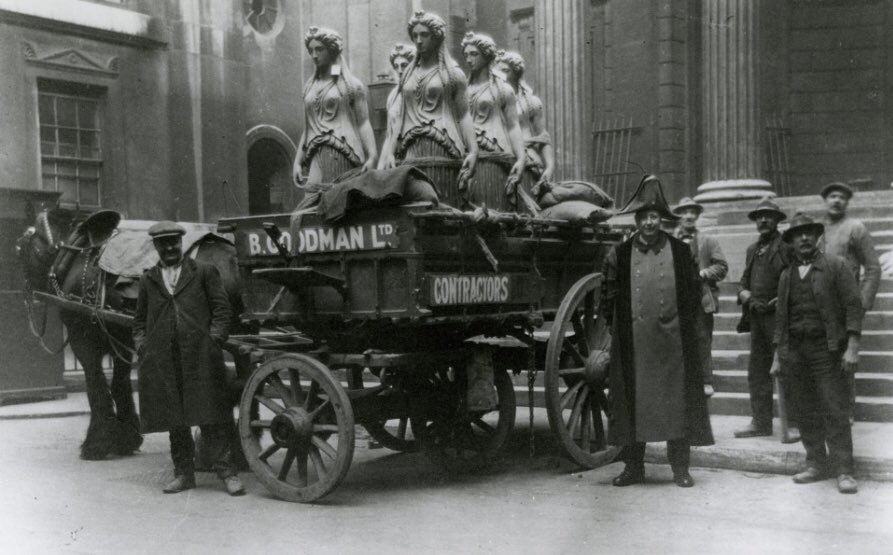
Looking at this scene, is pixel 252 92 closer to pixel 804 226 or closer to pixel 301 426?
pixel 301 426

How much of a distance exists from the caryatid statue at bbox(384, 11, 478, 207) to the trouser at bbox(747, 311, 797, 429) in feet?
9.53

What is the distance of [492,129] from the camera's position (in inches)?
331

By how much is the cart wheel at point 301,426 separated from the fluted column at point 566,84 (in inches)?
305

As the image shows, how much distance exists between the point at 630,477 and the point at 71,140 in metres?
13.1

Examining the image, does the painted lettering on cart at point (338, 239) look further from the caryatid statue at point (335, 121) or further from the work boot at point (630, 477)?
the work boot at point (630, 477)

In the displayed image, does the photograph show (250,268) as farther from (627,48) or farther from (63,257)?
(627,48)

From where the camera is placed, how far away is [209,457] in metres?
7.86

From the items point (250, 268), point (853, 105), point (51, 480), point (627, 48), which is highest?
Result: point (627, 48)

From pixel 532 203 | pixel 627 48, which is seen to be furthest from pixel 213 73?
pixel 532 203

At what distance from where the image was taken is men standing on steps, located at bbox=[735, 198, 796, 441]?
866cm

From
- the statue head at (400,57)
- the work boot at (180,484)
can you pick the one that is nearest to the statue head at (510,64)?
the statue head at (400,57)

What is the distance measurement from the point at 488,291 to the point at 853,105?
41.2 feet

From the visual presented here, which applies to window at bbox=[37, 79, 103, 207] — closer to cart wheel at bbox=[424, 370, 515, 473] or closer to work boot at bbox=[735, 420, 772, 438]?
cart wheel at bbox=[424, 370, 515, 473]

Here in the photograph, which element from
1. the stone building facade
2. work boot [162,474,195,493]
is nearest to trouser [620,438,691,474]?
work boot [162,474,195,493]
